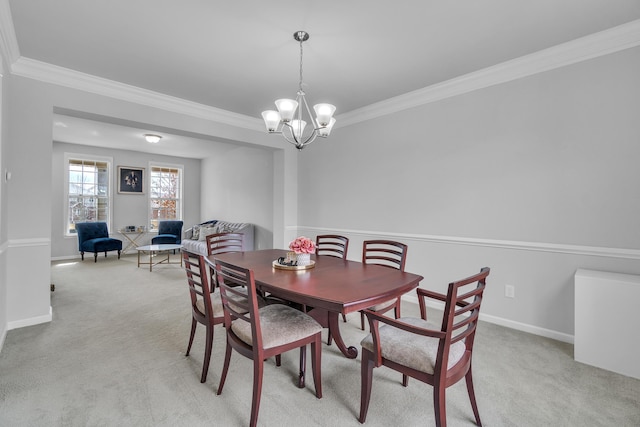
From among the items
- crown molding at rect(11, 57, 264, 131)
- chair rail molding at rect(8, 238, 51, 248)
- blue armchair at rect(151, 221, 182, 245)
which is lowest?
blue armchair at rect(151, 221, 182, 245)

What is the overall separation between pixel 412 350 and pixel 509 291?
206cm

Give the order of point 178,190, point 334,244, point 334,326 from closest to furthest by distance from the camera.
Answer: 1. point 334,326
2. point 334,244
3. point 178,190

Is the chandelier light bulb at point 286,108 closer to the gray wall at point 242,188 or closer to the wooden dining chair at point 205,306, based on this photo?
the wooden dining chair at point 205,306

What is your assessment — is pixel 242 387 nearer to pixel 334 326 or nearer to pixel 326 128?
pixel 334 326

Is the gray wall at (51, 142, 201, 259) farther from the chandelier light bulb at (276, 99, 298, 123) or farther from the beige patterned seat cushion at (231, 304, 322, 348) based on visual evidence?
the beige patterned seat cushion at (231, 304, 322, 348)

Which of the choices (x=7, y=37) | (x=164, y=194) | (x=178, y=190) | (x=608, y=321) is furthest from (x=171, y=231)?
(x=608, y=321)

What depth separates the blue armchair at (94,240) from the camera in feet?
20.9

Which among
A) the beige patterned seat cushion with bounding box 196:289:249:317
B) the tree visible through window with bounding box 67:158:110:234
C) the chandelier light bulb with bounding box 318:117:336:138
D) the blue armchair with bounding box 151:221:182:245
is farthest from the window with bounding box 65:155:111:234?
the chandelier light bulb with bounding box 318:117:336:138

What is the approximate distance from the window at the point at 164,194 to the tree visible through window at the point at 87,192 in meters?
1.00

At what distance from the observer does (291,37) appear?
2.54 meters

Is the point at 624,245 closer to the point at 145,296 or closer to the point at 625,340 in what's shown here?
the point at 625,340

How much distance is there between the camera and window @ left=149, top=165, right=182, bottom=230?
26.4 ft

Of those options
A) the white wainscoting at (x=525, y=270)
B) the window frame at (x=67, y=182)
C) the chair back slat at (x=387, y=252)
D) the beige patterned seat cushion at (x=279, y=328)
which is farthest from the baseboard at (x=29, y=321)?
the window frame at (x=67, y=182)

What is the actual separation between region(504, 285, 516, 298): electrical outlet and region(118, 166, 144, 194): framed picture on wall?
8147mm
